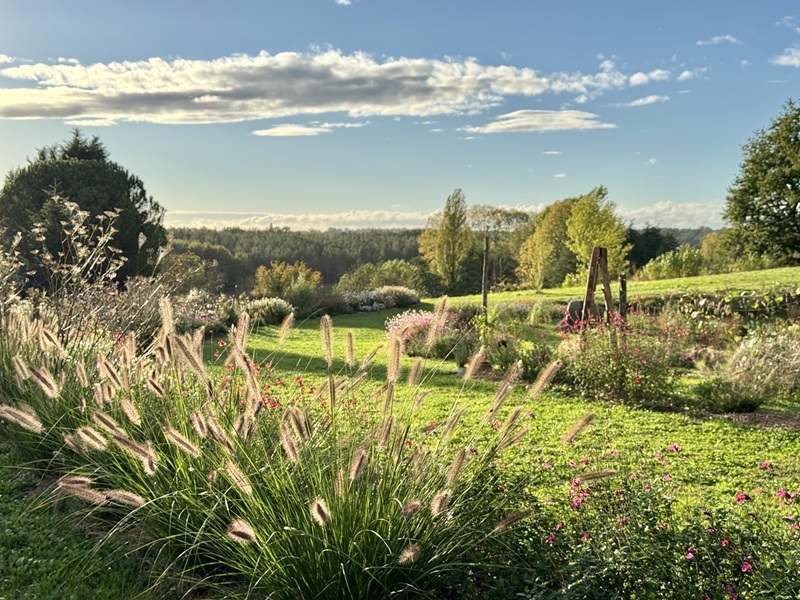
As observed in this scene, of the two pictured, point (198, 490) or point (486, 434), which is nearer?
point (198, 490)

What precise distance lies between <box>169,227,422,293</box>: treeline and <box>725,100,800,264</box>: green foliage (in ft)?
84.1

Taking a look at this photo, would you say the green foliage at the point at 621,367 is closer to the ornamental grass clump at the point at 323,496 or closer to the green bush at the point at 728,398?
the green bush at the point at 728,398

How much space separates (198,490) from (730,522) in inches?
95.0

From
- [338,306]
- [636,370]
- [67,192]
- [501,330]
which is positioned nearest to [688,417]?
[636,370]

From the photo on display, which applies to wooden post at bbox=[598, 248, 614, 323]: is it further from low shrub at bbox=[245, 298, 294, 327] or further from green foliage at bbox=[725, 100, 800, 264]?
green foliage at bbox=[725, 100, 800, 264]

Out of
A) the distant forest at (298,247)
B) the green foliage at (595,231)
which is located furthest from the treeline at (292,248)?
the green foliage at (595,231)

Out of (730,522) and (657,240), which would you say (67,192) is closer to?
(730,522)

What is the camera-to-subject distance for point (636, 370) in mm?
7645

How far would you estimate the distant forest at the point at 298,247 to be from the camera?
159 ft

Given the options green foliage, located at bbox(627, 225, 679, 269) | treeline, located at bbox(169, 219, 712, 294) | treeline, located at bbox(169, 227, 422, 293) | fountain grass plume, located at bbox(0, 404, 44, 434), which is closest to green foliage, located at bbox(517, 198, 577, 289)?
treeline, located at bbox(169, 219, 712, 294)

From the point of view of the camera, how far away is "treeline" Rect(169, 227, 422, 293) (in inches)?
1930

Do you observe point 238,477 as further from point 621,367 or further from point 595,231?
point 595,231

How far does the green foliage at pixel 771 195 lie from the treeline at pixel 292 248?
2563 cm

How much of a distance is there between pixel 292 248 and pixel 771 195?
3836 cm
